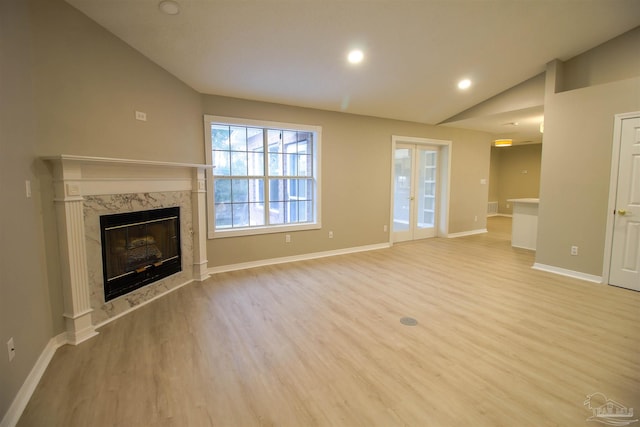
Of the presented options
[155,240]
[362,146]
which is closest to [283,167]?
[362,146]

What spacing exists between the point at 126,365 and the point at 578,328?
3.79m

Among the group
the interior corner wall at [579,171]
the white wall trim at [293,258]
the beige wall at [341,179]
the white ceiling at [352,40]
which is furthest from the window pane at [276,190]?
the interior corner wall at [579,171]

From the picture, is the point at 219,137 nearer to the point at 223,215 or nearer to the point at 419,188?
the point at 223,215

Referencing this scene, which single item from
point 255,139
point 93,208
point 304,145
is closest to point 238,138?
point 255,139

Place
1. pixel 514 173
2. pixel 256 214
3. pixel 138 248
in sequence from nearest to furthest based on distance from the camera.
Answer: pixel 138 248 → pixel 256 214 → pixel 514 173

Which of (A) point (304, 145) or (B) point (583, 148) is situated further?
(A) point (304, 145)

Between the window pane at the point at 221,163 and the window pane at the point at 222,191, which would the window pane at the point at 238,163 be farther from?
the window pane at the point at 222,191

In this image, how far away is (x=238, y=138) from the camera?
4367mm

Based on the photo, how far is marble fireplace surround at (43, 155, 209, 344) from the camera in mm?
2352

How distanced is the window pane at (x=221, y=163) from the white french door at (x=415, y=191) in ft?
10.7

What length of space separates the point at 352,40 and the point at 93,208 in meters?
3.11

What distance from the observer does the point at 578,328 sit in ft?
8.66

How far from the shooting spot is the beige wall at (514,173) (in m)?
9.36

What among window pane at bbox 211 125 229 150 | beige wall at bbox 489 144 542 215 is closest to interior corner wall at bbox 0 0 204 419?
window pane at bbox 211 125 229 150
